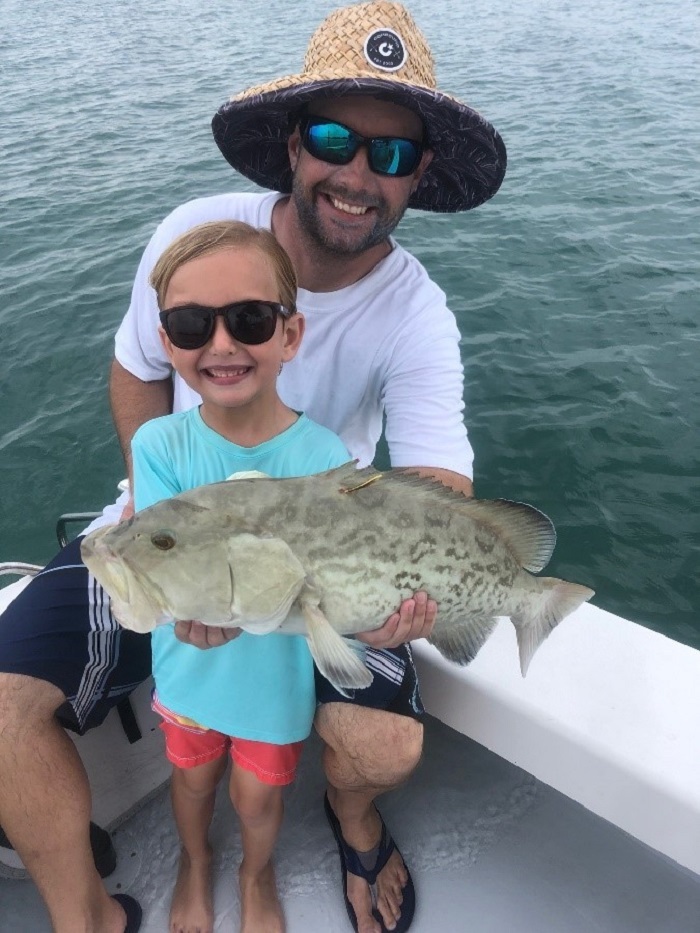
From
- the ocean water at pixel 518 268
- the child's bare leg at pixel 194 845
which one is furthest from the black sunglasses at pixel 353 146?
the ocean water at pixel 518 268

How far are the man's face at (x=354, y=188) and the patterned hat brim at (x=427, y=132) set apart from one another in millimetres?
87

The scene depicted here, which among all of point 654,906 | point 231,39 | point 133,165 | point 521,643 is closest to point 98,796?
point 521,643

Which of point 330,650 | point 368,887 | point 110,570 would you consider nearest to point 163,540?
point 110,570

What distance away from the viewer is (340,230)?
9.52 feet

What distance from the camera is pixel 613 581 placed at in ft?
17.2

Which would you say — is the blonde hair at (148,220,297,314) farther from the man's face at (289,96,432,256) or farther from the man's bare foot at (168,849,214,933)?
the man's bare foot at (168,849,214,933)

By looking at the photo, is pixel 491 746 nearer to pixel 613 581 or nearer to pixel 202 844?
pixel 202 844

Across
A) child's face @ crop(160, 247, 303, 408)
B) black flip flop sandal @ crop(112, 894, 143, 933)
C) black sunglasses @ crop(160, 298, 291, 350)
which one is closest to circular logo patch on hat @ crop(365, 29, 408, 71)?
child's face @ crop(160, 247, 303, 408)

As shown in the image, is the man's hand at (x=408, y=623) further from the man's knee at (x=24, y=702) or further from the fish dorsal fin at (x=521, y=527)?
the man's knee at (x=24, y=702)

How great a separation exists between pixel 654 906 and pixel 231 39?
24.7 metres

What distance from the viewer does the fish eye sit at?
1.76 metres

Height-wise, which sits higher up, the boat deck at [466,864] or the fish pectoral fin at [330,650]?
the fish pectoral fin at [330,650]

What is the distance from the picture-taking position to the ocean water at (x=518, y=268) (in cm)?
584

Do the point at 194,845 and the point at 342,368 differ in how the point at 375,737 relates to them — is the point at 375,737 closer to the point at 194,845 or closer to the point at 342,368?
the point at 194,845
